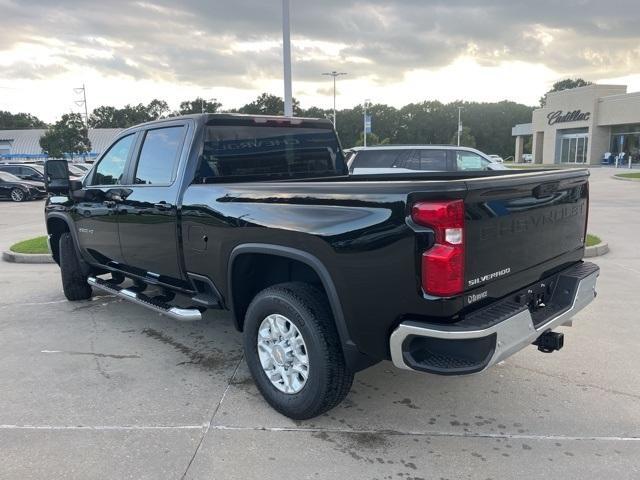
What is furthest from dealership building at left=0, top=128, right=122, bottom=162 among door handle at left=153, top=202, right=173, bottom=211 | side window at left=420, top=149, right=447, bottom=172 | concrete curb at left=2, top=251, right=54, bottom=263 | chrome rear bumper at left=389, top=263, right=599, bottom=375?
chrome rear bumper at left=389, top=263, right=599, bottom=375

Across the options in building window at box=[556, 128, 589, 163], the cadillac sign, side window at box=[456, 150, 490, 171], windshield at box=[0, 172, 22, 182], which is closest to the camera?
side window at box=[456, 150, 490, 171]

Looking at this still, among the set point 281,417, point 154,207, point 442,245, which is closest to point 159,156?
point 154,207

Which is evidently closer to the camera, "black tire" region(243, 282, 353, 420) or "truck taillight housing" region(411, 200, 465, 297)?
"truck taillight housing" region(411, 200, 465, 297)

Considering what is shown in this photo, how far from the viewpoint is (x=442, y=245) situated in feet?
8.82

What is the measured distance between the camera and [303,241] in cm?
321

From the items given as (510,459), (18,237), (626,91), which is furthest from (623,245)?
(626,91)

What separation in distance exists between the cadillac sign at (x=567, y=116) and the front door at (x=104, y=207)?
49.5 meters

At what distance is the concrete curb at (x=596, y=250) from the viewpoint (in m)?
8.20

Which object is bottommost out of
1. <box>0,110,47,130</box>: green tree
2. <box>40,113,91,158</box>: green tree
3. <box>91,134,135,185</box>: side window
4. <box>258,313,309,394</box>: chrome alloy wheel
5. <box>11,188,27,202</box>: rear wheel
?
<box>11,188,27,202</box>: rear wheel

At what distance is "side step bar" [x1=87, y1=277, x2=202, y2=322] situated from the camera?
4.13 metres

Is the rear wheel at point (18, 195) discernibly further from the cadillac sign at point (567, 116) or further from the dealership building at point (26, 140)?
the dealership building at point (26, 140)

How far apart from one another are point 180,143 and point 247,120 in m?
0.59

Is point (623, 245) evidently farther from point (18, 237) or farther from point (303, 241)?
point (18, 237)

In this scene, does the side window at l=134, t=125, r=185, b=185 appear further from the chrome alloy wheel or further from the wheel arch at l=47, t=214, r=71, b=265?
the wheel arch at l=47, t=214, r=71, b=265
